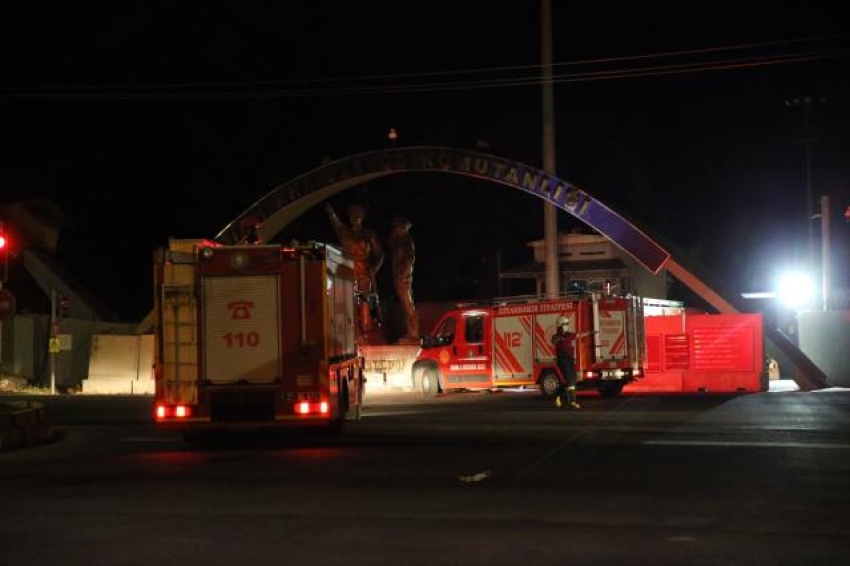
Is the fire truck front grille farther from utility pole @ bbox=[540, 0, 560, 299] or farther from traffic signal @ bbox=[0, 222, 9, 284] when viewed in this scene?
utility pole @ bbox=[540, 0, 560, 299]

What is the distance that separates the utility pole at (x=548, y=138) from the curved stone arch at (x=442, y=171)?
70 cm

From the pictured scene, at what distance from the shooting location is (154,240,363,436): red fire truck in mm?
16203

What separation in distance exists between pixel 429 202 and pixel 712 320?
23728 millimetres

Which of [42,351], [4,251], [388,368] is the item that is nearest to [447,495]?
[4,251]

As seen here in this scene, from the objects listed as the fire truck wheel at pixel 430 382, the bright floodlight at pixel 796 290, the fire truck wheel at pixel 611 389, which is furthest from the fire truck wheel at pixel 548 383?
the bright floodlight at pixel 796 290

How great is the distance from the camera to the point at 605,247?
42531 millimetres

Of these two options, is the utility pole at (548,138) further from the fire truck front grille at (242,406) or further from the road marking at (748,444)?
the fire truck front grille at (242,406)

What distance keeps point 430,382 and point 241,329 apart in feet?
45.6

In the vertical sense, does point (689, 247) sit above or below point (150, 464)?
above

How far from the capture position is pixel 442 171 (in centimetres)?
3453

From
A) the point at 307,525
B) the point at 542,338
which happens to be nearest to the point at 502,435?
the point at 307,525

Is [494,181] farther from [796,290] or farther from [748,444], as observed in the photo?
[748,444]

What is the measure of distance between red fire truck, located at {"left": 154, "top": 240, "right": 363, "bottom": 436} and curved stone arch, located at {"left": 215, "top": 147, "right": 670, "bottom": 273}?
44.9 feet

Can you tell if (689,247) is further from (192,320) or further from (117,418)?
(192,320)
